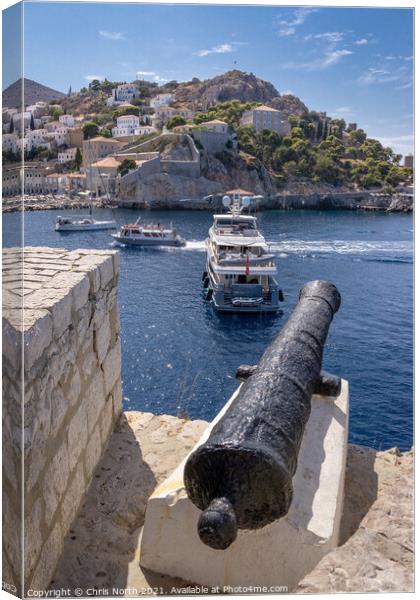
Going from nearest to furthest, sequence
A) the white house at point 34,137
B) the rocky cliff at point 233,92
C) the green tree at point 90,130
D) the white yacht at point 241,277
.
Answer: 1. the white house at point 34,137
2. the white yacht at point 241,277
3. the rocky cliff at point 233,92
4. the green tree at point 90,130

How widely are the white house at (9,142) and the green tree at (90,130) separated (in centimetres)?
7376

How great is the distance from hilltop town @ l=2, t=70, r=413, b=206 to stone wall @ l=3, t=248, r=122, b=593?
53534 millimetres

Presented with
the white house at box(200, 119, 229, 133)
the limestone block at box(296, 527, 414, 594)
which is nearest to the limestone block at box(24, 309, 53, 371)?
the limestone block at box(296, 527, 414, 594)

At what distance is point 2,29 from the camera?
2.97 meters

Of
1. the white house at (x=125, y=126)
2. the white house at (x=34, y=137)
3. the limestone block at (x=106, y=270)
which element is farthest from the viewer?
the white house at (x=125, y=126)

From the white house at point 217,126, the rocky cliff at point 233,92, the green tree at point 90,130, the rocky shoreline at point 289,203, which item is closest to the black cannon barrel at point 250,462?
the rocky shoreline at point 289,203

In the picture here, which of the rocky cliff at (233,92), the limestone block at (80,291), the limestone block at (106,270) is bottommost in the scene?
the limestone block at (80,291)

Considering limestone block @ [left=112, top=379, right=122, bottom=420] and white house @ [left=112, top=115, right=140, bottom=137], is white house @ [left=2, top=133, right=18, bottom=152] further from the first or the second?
white house @ [left=112, top=115, right=140, bottom=137]

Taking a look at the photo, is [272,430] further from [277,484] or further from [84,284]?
[84,284]

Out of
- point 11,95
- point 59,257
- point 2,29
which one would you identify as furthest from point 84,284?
point 2,29

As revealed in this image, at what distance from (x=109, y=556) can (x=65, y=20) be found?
3.30 metres

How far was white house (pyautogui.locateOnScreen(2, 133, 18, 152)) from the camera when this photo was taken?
3.18m

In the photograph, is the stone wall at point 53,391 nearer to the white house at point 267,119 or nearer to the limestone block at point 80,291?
the limestone block at point 80,291

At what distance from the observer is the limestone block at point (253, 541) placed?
302 centimetres
